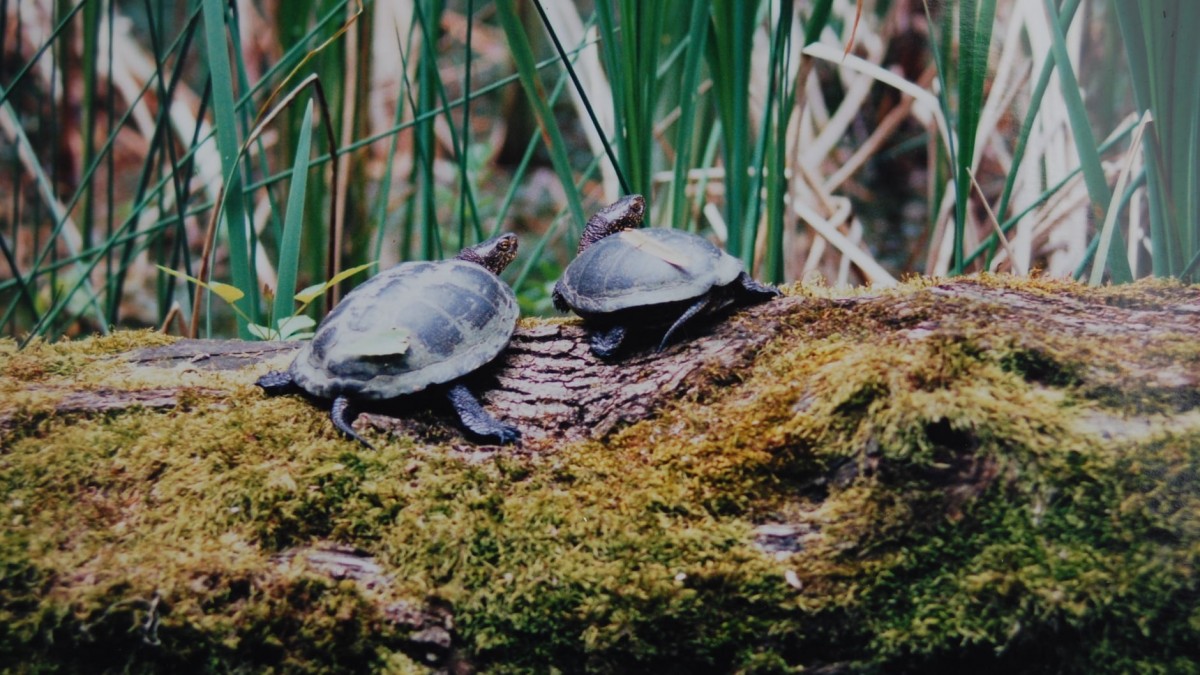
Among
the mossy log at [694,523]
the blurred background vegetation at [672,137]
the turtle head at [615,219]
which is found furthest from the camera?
the turtle head at [615,219]

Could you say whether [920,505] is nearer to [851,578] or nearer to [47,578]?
[851,578]

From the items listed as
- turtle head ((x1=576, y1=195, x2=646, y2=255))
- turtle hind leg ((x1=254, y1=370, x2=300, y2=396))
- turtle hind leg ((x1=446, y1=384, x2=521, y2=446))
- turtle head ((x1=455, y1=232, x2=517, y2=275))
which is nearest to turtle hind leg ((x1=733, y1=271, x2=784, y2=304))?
turtle head ((x1=576, y1=195, x2=646, y2=255))

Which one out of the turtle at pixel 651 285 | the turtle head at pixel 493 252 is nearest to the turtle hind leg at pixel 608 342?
the turtle at pixel 651 285

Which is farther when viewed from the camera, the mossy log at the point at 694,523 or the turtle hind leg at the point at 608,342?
the turtle hind leg at the point at 608,342

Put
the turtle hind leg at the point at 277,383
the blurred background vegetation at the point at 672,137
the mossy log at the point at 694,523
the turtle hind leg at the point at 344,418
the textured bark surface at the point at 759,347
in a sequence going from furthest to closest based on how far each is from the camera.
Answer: the blurred background vegetation at the point at 672,137 → the turtle hind leg at the point at 277,383 → the turtle hind leg at the point at 344,418 → the textured bark surface at the point at 759,347 → the mossy log at the point at 694,523

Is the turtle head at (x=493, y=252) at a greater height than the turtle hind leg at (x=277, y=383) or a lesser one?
greater

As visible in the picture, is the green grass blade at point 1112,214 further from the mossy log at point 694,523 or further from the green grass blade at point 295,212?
the green grass blade at point 295,212

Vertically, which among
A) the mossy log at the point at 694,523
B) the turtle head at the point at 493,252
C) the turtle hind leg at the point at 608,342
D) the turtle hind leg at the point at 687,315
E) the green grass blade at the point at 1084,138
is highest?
the green grass blade at the point at 1084,138

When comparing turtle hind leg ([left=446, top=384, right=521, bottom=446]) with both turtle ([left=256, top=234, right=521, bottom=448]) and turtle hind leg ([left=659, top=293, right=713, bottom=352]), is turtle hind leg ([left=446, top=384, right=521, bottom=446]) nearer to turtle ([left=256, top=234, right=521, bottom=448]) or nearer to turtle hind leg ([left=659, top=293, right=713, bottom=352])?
turtle ([left=256, top=234, right=521, bottom=448])
